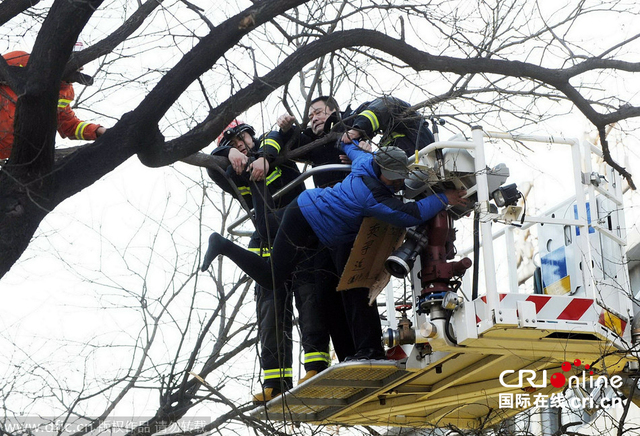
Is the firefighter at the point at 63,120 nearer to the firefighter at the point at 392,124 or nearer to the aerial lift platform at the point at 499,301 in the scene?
the firefighter at the point at 392,124

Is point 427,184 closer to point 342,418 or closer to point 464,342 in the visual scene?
point 464,342

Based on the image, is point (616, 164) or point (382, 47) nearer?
point (382, 47)

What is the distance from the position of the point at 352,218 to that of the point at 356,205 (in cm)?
12

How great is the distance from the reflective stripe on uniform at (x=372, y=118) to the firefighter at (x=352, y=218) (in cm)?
21

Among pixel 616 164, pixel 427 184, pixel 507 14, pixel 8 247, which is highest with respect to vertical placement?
pixel 507 14

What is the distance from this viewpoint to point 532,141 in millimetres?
6023

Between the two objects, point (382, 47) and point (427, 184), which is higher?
point (382, 47)

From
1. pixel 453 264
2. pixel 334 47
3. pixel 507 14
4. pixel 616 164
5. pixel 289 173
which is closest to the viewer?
pixel 334 47

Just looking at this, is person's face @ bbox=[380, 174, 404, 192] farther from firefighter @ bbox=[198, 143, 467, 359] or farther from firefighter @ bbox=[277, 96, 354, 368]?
firefighter @ bbox=[277, 96, 354, 368]

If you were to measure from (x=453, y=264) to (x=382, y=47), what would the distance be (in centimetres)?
146

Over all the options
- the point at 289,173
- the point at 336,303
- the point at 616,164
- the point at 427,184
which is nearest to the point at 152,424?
the point at 336,303

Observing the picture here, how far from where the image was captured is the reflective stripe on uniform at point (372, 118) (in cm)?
633

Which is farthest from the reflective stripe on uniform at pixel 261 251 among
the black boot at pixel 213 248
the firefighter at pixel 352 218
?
the black boot at pixel 213 248

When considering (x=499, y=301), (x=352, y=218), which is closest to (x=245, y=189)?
(x=352, y=218)
